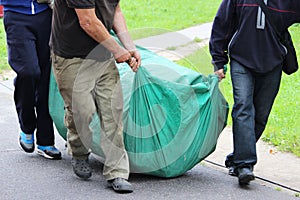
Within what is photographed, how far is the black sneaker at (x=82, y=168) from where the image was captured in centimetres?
476

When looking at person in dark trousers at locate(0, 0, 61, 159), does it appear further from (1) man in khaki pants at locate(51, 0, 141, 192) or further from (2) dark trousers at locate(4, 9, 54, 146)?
(1) man in khaki pants at locate(51, 0, 141, 192)

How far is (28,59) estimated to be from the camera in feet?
16.4

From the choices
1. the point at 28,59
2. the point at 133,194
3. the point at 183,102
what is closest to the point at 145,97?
the point at 183,102

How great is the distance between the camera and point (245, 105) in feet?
15.5

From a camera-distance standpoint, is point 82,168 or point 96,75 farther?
point 82,168

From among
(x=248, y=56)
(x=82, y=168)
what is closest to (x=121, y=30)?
(x=248, y=56)

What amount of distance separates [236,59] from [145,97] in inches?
28.0

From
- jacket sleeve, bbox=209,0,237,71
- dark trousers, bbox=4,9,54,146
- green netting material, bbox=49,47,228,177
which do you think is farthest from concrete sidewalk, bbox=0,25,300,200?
jacket sleeve, bbox=209,0,237,71

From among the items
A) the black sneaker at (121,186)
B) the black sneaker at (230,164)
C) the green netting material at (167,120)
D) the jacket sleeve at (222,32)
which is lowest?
the black sneaker at (230,164)

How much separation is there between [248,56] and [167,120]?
2.40ft

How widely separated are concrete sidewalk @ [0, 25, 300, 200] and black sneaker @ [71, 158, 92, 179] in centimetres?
6

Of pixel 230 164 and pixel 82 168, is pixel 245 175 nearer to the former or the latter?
pixel 230 164

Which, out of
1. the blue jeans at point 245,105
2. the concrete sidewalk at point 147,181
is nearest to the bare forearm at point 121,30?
the blue jeans at point 245,105

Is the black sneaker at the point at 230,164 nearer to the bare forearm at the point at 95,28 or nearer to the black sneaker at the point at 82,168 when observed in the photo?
the black sneaker at the point at 82,168
